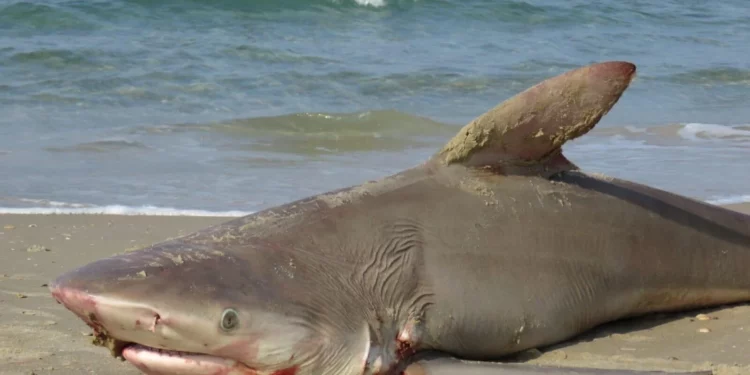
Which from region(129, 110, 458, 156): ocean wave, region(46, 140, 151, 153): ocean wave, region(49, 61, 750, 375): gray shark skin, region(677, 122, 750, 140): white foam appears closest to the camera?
A: region(49, 61, 750, 375): gray shark skin

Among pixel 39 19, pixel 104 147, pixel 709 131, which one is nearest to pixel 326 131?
pixel 104 147

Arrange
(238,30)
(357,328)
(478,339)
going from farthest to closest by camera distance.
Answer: (238,30), (478,339), (357,328)

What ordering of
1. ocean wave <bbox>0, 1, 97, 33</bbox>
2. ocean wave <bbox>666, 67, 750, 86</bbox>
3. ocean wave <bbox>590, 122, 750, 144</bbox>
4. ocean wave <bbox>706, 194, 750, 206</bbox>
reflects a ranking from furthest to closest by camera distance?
ocean wave <bbox>0, 1, 97, 33</bbox>
ocean wave <bbox>666, 67, 750, 86</bbox>
ocean wave <bbox>590, 122, 750, 144</bbox>
ocean wave <bbox>706, 194, 750, 206</bbox>

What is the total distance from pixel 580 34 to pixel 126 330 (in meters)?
18.4

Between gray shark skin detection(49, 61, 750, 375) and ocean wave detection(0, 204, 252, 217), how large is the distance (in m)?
3.23

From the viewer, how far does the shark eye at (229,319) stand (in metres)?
3.30

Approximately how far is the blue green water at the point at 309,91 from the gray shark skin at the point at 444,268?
11.4ft

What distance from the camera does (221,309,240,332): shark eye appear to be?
330 cm

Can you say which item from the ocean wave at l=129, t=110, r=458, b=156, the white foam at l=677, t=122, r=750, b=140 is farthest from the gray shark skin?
the white foam at l=677, t=122, r=750, b=140

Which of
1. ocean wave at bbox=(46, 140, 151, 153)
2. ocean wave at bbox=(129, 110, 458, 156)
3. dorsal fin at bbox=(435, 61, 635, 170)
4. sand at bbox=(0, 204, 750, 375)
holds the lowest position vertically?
ocean wave at bbox=(129, 110, 458, 156)

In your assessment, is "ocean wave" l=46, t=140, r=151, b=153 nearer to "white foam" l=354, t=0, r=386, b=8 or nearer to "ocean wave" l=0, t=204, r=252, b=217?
"ocean wave" l=0, t=204, r=252, b=217

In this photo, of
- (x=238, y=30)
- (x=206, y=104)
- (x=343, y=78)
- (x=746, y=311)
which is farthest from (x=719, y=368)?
(x=238, y=30)

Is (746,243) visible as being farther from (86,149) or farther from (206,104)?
(206,104)

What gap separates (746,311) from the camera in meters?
4.80
